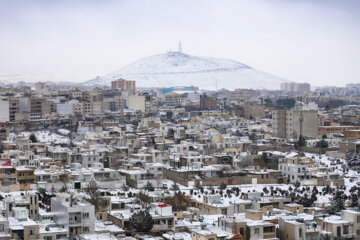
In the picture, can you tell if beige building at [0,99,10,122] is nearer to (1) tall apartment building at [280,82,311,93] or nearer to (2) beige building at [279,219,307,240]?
(2) beige building at [279,219,307,240]

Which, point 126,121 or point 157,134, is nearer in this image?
point 157,134

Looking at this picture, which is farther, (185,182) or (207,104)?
(207,104)

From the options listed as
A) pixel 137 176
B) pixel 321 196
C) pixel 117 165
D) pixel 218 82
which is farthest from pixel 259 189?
pixel 218 82

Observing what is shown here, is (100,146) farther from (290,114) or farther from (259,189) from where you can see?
(290,114)

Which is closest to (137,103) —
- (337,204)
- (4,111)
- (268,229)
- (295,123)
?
(4,111)

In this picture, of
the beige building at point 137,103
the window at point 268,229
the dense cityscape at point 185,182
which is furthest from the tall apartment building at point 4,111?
the window at point 268,229

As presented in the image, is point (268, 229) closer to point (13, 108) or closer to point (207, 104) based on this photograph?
point (13, 108)
